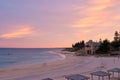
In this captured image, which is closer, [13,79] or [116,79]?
[116,79]

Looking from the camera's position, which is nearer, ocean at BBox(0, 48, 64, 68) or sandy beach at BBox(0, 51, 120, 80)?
sandy beach at BBox(0, 51, 120, 80)

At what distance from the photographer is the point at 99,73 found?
13219 millimetres

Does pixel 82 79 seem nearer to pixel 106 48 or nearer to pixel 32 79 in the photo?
pixel 32 79

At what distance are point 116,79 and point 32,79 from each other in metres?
5.82

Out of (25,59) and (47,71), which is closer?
(47,71)

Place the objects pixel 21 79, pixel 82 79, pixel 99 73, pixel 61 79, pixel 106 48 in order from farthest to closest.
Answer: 1. pixel 106 48
2. pixel 21 79
3. pixel 61 79
4. pixel 99 73
5. pixel 82 79

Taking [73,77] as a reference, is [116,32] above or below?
above

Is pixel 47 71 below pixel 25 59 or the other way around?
the other way around

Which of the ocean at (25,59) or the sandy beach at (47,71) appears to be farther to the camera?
the ocean at (25,59)

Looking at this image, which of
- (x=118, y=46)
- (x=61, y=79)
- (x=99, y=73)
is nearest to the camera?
(x=99, y=73)

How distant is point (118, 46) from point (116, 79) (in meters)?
49.8

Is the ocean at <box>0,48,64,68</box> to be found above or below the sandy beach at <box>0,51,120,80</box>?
below

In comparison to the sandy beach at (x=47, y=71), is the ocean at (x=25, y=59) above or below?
below

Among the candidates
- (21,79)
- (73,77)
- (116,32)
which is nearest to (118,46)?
(116,32)
